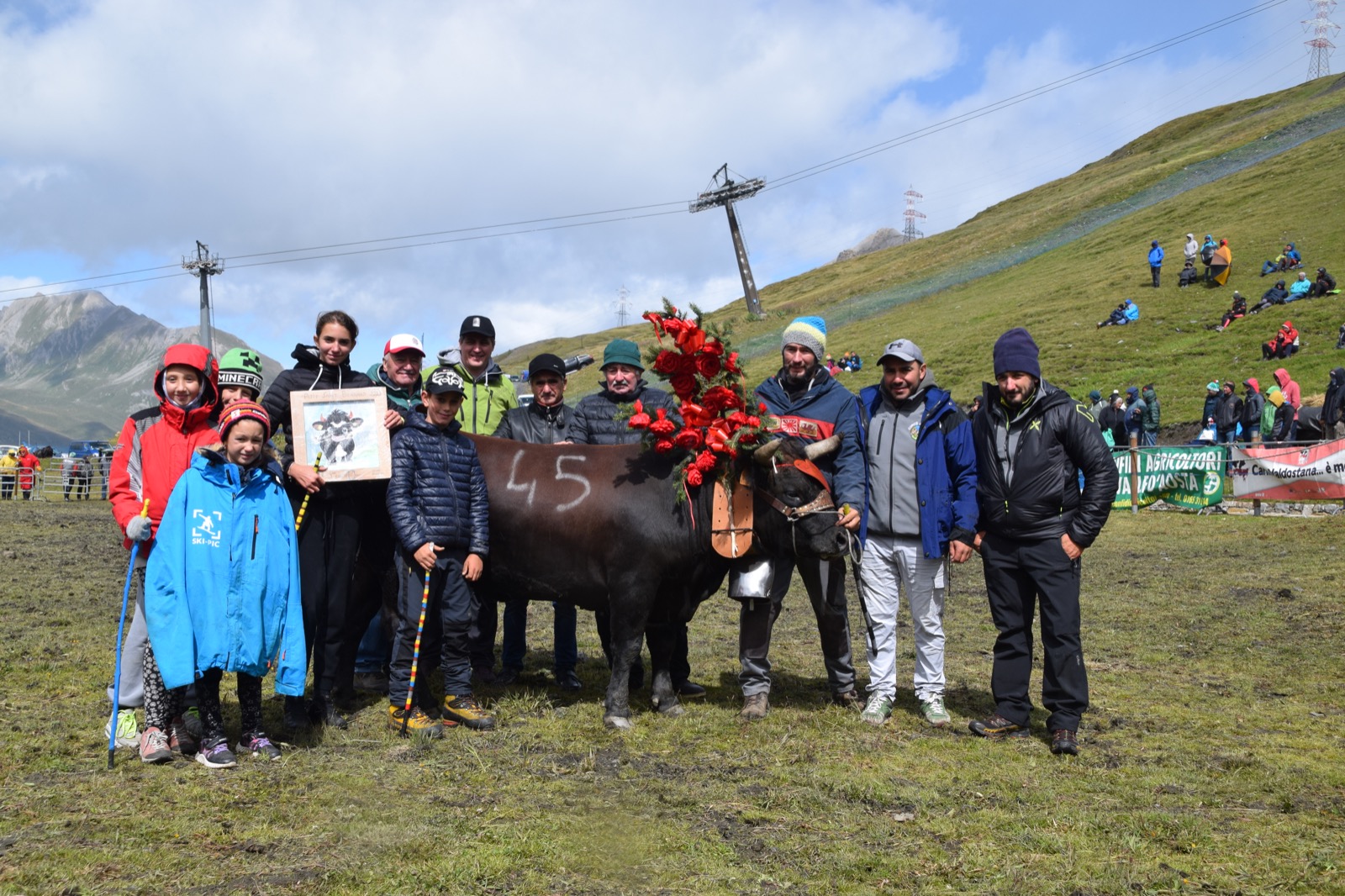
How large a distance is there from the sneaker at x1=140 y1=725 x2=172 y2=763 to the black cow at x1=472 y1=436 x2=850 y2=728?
211 centimetres

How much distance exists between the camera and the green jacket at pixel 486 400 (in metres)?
7.63

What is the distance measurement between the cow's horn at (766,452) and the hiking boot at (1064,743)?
2.36 meters

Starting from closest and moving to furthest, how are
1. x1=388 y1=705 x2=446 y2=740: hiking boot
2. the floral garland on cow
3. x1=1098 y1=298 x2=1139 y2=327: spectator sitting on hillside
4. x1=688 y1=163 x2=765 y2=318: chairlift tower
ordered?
x1=388 y1=705 x2=446 y2=740: hiking boot → the floral garland on cow → x1=1098 y1=298 x2=1139 y2=327: spectator sitting on hillside → x1=688 y1=163 x2=765 y2=318: chairlift tower

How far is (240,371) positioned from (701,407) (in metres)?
2.80

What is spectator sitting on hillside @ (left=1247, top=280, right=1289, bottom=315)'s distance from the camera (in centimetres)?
3045

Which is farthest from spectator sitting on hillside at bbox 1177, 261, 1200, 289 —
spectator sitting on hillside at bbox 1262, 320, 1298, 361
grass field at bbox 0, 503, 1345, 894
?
grass field at bbox 0, 503, 1345, 894

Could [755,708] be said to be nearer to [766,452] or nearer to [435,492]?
[766,452]

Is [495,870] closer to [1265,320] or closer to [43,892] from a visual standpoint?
[43,892]

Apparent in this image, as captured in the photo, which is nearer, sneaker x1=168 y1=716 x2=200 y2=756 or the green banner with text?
sneaker x1=168 y1=716 x2=200 y2=756

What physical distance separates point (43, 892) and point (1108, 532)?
16.3 m

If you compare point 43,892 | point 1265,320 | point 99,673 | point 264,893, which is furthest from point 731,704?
point 1265,320

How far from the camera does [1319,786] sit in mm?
5004

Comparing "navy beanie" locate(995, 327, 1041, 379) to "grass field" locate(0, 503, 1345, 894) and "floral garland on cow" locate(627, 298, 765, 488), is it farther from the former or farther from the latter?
"grass field" locate(0, 503, 1345, 894)

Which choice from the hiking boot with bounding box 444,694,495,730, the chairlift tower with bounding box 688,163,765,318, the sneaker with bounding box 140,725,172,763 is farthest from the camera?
the chairlift tower with bounding box 688,163,765,318
